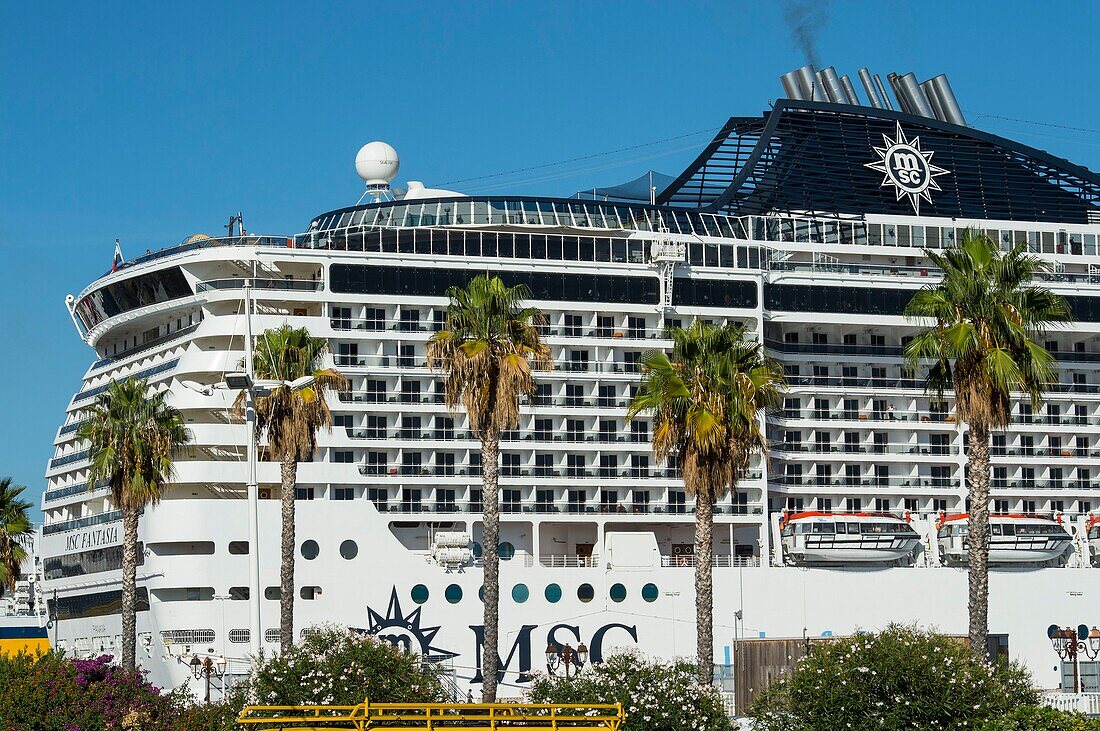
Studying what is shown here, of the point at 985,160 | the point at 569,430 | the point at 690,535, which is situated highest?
the point at 985,160

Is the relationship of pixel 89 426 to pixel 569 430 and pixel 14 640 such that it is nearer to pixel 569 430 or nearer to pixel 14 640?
pixel 569 430

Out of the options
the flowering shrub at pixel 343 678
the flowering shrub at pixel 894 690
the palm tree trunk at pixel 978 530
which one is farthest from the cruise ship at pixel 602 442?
the flowering shrub at pixel 894 690

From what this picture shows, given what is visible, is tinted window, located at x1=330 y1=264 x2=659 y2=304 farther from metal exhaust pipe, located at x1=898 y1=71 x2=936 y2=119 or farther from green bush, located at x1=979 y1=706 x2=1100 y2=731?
green bush, located at x1=979 y1=706 x2=1100 y2=731

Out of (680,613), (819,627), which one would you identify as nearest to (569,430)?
(680,613)

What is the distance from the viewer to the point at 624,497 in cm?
5741

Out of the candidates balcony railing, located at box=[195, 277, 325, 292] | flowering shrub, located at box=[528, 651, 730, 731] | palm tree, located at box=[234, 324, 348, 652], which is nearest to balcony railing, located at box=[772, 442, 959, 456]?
balcony railing, located at box=[195, 277, 325, 292]

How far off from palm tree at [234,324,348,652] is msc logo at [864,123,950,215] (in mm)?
27659

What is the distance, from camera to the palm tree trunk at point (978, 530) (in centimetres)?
4012

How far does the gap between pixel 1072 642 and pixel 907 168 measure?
20.2m

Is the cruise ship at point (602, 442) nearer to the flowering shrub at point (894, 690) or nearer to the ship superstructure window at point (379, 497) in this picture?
the ship superstructure window at point (379, 497)

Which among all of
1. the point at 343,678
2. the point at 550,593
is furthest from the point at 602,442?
the point at 343,678

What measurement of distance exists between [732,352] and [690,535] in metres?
15.6

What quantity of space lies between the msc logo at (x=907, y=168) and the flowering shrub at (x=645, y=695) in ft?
120

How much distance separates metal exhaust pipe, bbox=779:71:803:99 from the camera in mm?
69250
